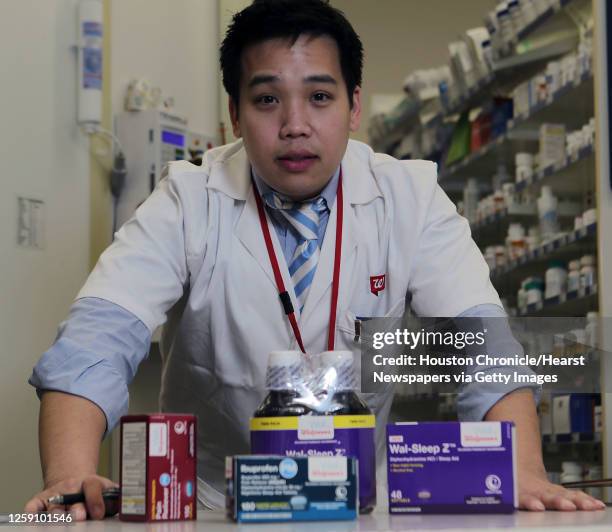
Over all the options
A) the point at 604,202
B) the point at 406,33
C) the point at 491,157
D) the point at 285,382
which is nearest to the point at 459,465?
the point at 285,382

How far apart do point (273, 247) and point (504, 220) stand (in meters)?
3.82

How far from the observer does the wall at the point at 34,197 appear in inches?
140

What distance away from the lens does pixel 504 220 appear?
18.7 feet

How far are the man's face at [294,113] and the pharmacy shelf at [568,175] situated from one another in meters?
2.57

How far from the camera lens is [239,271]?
6.89 ft

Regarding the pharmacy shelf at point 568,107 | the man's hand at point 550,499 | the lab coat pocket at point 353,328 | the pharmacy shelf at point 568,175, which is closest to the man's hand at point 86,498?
the man's hand at point 550,499

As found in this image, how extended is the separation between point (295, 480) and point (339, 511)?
0.06 meters

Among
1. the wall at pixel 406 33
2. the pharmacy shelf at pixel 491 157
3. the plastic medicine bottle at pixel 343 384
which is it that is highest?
the wall at pixel 406 33

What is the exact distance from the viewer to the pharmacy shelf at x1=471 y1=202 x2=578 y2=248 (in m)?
4.99

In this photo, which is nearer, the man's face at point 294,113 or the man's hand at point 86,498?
the man's hand at point 86,498

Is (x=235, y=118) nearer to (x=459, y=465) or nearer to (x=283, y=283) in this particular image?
(x=283, y=283)

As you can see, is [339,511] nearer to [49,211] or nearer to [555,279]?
[49,211]

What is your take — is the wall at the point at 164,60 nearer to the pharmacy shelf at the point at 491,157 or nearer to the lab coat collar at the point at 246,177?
the pharmacy shelf at the point at 491,157

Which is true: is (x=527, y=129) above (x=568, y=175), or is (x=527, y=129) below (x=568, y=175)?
above
